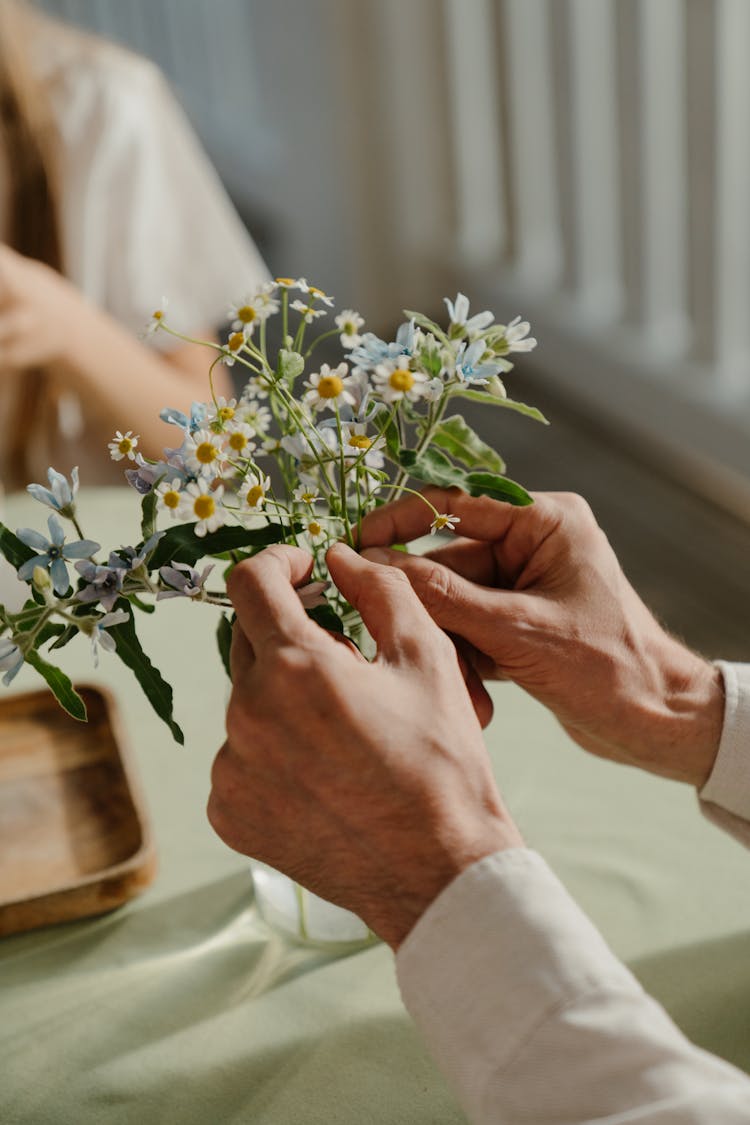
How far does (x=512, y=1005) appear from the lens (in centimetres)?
55

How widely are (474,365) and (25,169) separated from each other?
119 cm

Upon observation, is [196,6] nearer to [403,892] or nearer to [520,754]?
[520,754]

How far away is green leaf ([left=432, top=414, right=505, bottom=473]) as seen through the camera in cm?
68

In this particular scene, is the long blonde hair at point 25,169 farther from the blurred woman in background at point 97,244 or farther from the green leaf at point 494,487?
the green leaf at point 494,487

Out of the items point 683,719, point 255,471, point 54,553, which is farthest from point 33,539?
point 683,719

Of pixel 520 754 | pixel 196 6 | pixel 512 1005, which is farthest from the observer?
pixel 196 6

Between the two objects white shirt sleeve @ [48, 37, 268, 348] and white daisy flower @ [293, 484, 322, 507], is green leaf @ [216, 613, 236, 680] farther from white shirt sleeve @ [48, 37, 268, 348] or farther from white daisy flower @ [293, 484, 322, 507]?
white shirt sleeve @ [48, 37, 268, 348]

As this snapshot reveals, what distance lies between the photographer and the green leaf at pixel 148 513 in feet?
2.05

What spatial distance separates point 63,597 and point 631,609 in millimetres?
343

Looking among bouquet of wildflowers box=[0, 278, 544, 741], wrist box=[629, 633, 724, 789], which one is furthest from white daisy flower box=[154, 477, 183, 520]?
wrist box=[629, 633, 724, 789]

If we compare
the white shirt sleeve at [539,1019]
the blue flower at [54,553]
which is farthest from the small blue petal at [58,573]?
the white shirt sleeve at [539,1019]

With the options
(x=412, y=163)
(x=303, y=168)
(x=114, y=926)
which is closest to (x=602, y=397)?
(x=412, y=163)

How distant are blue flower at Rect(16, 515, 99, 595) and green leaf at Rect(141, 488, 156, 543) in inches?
1.0

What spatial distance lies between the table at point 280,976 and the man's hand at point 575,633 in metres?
0.07
